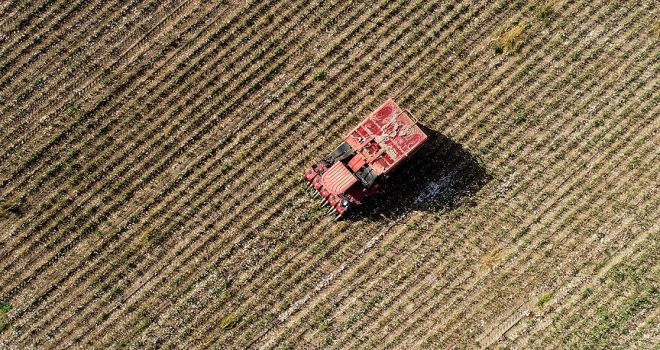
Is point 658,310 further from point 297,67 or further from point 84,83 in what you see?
point 84,83

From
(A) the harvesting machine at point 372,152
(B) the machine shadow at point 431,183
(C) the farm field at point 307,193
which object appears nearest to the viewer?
(A) the harvesting machine at point 372,152

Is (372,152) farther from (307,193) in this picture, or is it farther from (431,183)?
(307,193)

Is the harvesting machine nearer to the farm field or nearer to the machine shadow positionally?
the machine shadow

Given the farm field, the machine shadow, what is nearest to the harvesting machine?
the machine shadow

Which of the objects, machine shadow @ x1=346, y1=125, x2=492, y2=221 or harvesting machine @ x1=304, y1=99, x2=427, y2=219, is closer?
harvesting machine @ x1=304, y1=99, x2=427, y2=219

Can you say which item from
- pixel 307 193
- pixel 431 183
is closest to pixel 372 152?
pixel 431 183

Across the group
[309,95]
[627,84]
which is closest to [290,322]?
[309,95]

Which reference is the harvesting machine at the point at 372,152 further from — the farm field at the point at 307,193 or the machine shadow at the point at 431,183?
the farm field at the point at 307,193

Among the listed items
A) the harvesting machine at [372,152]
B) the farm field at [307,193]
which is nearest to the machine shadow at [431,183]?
the farm field at [307,193]
